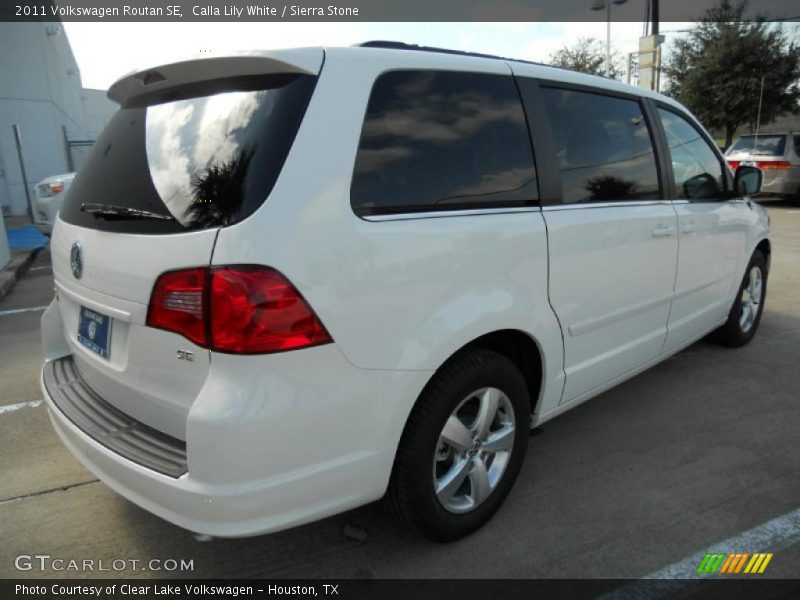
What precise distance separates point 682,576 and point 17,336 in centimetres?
557

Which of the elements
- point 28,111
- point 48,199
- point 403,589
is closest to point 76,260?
point 403,589

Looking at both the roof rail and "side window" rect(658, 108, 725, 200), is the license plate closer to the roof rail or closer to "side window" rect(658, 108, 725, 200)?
the roof rail

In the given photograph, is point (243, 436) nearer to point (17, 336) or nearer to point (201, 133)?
point (201, 133)

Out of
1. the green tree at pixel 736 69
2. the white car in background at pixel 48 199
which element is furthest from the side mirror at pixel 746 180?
the green tree at pixel 736 69

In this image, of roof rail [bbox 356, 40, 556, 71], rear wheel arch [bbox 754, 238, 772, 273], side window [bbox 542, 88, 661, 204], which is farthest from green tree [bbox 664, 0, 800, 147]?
roof rail [bbox 356, 40, 556, 71]

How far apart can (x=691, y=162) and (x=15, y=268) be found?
8.62 meters

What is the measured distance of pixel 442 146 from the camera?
2.16 meters

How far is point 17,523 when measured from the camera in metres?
2.51

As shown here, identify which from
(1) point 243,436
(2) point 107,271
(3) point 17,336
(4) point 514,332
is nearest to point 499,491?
(4) point 514,332

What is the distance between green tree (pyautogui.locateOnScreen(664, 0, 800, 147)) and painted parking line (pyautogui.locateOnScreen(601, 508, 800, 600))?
72.5ft

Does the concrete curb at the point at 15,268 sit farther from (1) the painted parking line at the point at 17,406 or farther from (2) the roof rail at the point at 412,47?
(2) the roof rail at the point at 412,47

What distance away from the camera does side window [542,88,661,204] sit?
263cm

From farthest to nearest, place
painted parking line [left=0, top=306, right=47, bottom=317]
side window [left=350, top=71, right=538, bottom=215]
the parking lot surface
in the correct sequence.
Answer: painted parking line [left=0, top=306, right=47, bottom=317]
the parking lot surface
side window [left=350, top=71, right=538, bottom=215]

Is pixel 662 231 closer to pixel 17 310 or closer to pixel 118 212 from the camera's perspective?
pixel 118 212
